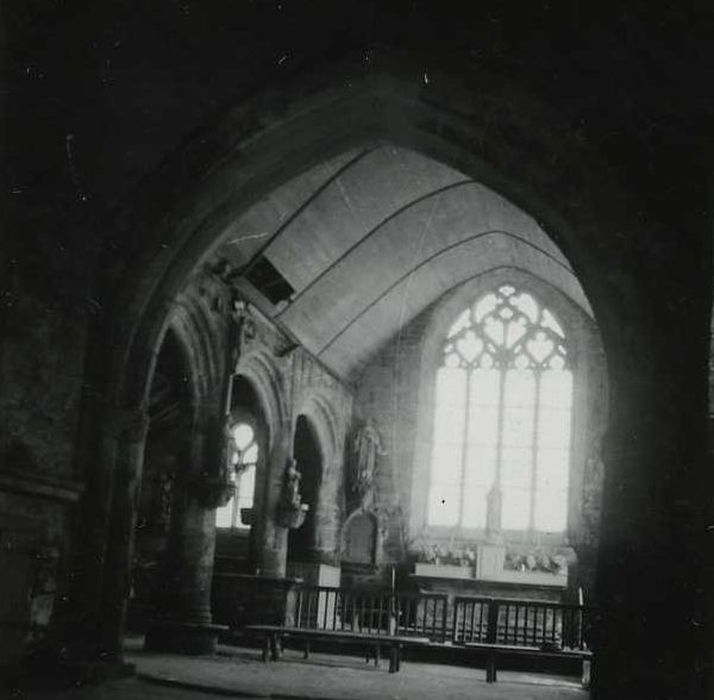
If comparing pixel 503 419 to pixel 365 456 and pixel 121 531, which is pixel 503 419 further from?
pixel 121 531

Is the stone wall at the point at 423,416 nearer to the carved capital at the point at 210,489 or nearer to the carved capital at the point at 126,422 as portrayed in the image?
the carved capital at the point at 210,489

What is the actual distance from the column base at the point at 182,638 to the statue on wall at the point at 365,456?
6.32 m

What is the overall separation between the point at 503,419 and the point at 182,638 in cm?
812

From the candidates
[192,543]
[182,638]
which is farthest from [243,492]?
[182,638]

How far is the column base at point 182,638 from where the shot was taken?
10125 millimetres

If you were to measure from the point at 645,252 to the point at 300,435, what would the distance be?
1020cm

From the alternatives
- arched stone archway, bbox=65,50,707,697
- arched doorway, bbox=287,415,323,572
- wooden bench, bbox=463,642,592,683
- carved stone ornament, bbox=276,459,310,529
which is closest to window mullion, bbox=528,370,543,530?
arched doorway, bbox=287,415,323,572

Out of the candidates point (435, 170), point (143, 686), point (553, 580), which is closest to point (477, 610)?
point (553, 580)

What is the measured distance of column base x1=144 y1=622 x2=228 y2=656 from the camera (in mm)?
10125

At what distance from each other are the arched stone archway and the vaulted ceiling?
75 centimetres

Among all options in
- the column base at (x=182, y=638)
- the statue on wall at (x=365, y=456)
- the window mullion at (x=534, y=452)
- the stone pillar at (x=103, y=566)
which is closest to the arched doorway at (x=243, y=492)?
the statue on wall at (x=365, y=456)

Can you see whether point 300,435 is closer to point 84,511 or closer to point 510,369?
point 510,369

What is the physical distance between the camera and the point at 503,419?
16.8 meters

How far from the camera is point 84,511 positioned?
302 inches
